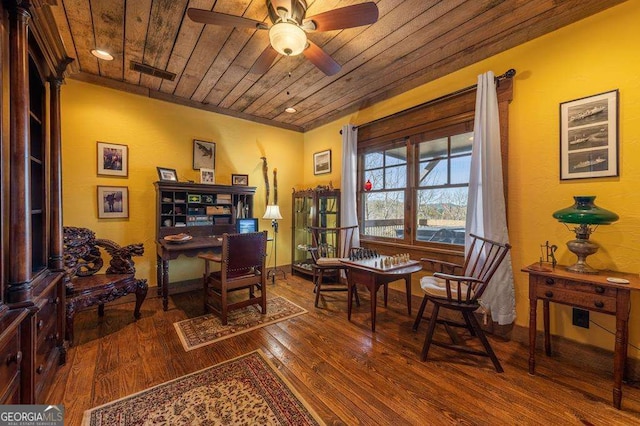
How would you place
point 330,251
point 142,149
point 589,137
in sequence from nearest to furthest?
point 589,137 → point 142,149 → point 330,251

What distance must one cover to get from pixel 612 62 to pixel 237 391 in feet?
11.7

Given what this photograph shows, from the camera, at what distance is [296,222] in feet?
15.5

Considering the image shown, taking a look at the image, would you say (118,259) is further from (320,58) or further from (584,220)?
(584,220)

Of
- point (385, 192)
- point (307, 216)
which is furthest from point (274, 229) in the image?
point (385, 192)

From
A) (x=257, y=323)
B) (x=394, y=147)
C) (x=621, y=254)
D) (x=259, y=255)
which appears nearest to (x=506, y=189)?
(x=621, y=254)

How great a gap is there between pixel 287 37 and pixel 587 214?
236 centimetres

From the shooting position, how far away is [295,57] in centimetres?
261

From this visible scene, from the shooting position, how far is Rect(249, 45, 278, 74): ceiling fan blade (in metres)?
2.07

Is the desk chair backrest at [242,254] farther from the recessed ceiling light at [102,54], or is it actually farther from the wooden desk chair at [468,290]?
the recessed ceiling light at [102,54]

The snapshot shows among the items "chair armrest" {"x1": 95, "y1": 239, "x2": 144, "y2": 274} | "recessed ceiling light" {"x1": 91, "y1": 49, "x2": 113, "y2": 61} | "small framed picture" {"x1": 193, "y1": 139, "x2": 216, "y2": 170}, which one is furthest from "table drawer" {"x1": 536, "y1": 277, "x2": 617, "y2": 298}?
"recessed ceiling light" {"x1": 91, "y1": 49, "x2": 113, "y2": 61}

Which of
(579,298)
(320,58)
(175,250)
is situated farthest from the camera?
(175,250)

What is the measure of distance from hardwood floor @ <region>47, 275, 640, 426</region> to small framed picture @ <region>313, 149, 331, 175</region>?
102 inches

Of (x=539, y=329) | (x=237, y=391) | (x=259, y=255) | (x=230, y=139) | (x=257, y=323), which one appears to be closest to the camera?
(x=237, y=391)

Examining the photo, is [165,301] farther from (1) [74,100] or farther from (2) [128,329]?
(1) [74,100]
